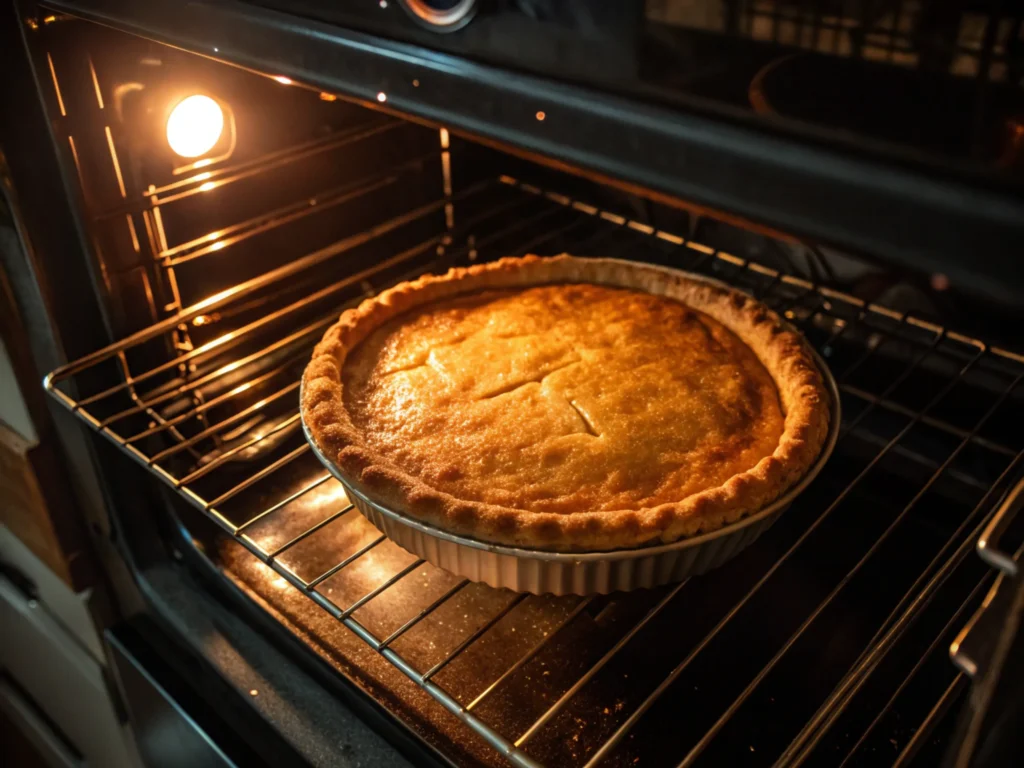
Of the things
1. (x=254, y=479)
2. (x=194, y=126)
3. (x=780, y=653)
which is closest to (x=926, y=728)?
(x=780, y=653)

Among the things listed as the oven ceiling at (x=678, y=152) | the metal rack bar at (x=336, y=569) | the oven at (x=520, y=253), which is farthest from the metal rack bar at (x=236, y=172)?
the metal rack bar at (x=336, y=569)

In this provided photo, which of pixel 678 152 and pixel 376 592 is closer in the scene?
pixel 678 152

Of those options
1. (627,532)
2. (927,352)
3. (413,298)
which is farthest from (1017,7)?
(413,298)

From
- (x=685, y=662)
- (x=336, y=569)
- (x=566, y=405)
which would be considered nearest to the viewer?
(x=685, y=662)

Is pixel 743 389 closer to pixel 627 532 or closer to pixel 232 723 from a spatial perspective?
pixel 627 532

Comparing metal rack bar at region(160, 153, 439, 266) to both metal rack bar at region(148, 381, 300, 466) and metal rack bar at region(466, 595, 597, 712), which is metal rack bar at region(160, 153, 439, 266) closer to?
metal rack bar at region(148, 381, 300, 466)

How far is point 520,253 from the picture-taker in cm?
168

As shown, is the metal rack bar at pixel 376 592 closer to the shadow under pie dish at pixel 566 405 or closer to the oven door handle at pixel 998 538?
the shadow under pie dish at pixel 566 405

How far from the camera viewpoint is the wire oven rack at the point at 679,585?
0.92 metres

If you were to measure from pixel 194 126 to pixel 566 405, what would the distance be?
27.0 inches

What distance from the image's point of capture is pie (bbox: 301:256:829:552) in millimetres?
923

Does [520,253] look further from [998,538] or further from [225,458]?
[998,538]

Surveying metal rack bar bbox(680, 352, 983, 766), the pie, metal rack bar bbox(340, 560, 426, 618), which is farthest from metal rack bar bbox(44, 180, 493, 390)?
metal rack bar bbox(680, 352, 983, 766)

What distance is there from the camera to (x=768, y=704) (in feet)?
3.09
